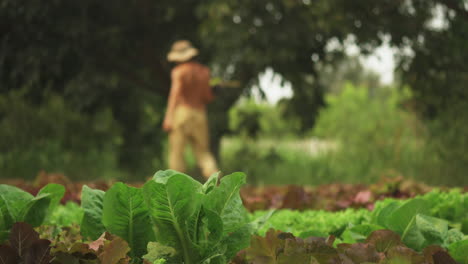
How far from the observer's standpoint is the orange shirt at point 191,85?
9288 millimetres

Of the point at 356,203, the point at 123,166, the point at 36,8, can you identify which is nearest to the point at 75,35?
the point at 36,8

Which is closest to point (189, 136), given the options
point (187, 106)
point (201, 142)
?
point (201, 142)

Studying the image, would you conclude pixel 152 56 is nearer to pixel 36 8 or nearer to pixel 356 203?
pixel 36 8

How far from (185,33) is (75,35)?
3019 millimetres

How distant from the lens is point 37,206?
1.92 m

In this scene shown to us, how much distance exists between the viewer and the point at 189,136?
9.78 meters

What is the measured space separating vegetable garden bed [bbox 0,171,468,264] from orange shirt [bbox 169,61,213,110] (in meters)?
7.26

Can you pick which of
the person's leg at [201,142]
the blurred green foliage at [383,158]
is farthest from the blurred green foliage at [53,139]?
the person's leg at [201,142]

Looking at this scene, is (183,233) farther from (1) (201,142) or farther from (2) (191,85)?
(1) (201,142)

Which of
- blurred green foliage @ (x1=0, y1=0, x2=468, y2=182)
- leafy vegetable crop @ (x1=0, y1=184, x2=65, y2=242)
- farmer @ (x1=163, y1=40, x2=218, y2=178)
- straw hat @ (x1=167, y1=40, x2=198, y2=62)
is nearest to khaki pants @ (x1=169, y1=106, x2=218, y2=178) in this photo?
farmer @ (x1=163, y1=40, x2=218, y2=178)

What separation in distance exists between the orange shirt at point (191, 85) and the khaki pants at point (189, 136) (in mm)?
134

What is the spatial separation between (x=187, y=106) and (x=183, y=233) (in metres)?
7.91

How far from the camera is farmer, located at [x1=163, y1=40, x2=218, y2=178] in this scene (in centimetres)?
934

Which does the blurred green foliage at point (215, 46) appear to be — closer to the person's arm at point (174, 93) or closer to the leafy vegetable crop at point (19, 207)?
the person's arm at point (174, 93)
